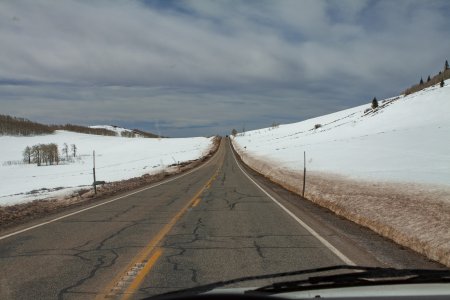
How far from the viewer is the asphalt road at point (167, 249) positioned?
6154mm

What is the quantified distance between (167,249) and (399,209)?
6.31 m

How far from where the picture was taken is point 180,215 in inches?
512

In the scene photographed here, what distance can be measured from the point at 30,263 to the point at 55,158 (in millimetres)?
137898

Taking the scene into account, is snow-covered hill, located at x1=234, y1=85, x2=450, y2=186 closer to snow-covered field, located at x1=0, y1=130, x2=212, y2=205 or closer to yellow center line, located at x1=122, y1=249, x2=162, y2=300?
yellow center line, located at x1=122, y1=249, x2=162, y2=300

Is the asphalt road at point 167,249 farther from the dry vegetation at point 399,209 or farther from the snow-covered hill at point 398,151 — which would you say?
the snow-covered hill at point 398,151

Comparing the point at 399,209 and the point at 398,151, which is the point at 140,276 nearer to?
the point at 399,209

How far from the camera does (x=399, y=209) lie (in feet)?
38.5

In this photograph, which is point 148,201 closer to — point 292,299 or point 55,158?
point 292,299

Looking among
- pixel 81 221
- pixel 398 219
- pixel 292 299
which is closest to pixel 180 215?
pixel 81 221

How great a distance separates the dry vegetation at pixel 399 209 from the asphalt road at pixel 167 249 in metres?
0.36

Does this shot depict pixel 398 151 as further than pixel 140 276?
Yes

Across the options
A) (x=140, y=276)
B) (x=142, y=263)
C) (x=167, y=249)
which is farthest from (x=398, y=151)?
(x=140, y=276)

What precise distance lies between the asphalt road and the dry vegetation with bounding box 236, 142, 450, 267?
0.36 metres

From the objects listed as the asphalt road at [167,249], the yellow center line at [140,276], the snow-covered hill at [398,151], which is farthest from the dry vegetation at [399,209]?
the yellow center line at [140,276]
